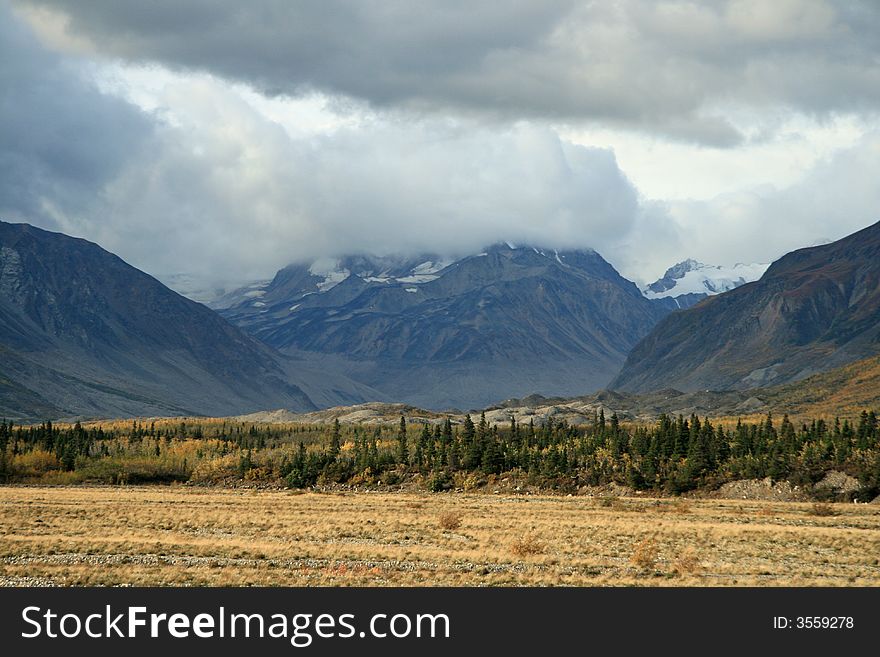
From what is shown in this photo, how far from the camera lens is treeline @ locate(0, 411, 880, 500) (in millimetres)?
91688

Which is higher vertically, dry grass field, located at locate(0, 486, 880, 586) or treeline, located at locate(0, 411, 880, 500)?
A: treeline, located at locate(0, 411, 880, 500)

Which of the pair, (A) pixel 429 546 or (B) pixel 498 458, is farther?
(B) pixel 498 458

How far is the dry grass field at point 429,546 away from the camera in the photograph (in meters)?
30.7

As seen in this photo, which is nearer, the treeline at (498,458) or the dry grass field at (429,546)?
the dry grass field at (429,546)

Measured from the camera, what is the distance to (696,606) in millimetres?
24266

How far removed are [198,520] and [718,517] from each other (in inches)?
1220

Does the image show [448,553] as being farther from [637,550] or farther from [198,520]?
[198,520]

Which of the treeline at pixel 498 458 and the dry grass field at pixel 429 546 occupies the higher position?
the treeline at pixel 498 458

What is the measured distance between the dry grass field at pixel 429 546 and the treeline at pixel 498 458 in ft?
95.3

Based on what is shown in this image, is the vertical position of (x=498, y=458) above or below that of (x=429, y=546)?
above

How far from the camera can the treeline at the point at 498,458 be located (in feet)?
301

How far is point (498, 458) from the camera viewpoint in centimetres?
10675

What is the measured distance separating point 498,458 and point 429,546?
67.7m

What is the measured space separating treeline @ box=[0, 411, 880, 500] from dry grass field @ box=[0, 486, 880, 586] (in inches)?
1144
